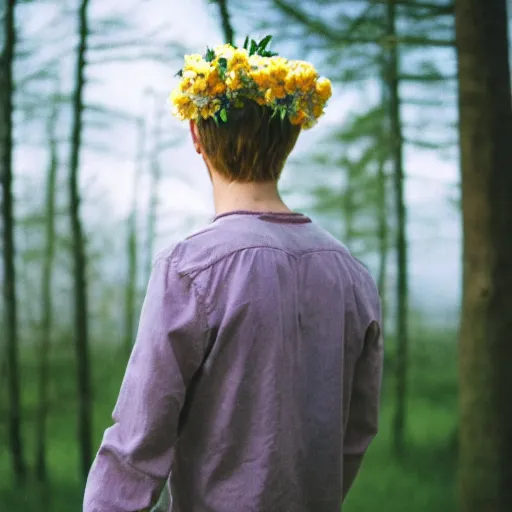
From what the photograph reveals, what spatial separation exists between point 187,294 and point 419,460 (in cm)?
936

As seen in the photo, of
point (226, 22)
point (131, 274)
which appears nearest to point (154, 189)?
point (131, 274)

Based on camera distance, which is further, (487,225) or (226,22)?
(226,22)

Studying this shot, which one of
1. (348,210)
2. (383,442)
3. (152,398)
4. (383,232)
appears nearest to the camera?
(152,398)

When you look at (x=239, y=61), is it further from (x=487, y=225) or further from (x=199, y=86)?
(x=487, y=225)

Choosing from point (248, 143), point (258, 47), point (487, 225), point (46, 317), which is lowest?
point (46, 317)

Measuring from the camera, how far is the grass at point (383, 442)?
8.41 metres

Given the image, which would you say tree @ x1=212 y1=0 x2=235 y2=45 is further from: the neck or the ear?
the neck

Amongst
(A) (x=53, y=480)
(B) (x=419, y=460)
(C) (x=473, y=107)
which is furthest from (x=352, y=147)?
(C) (x=473, y=107)

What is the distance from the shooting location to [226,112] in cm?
137

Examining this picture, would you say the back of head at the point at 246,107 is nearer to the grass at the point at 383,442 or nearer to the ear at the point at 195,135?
the ear at the point at 195,135

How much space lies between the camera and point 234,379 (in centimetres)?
123

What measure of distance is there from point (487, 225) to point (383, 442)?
8.83 m

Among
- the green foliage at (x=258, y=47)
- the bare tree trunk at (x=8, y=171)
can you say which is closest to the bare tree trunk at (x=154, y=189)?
the bare tree trunk at (x=8, y=171)

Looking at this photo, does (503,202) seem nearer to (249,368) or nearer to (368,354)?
(368,354)
